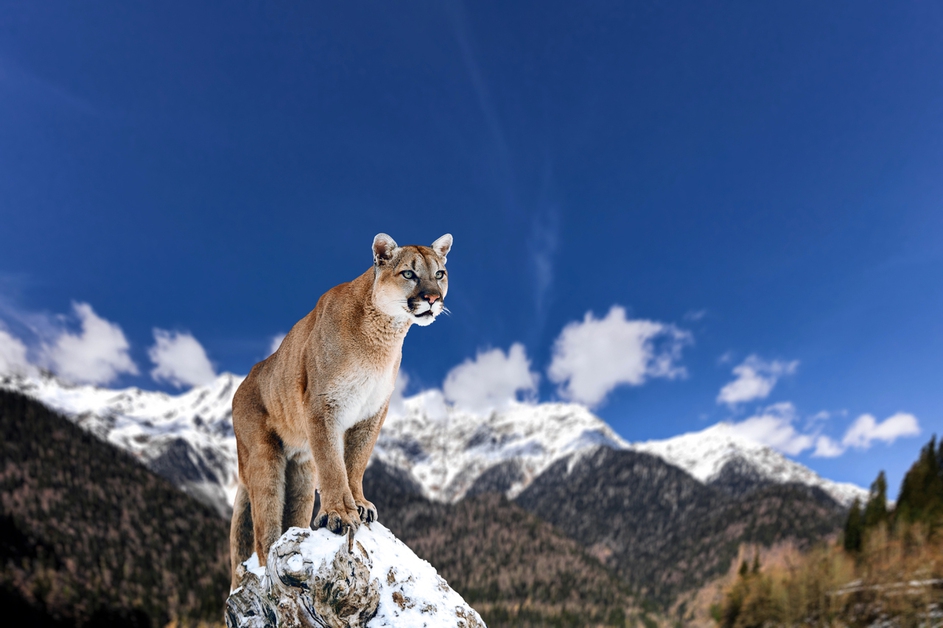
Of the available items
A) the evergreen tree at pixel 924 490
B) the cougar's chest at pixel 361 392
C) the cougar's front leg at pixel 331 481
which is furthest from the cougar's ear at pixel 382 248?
the evergreen tree at pixel 924 490

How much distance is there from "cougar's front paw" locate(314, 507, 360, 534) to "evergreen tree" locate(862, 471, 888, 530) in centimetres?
10521

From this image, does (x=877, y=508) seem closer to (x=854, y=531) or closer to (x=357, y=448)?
(x=854, y=531)

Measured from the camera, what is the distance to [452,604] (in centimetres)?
823

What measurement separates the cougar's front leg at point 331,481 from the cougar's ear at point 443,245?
2703 millimetres

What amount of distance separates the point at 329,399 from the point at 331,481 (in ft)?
3.56

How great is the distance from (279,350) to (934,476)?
362 ft

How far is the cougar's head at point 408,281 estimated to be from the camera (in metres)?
6.76

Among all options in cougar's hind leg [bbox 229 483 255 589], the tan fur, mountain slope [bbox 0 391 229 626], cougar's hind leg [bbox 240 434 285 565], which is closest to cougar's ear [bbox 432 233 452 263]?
the tan fur

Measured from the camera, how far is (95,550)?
16850 cm

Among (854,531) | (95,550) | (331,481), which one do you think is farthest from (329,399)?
(95,550)

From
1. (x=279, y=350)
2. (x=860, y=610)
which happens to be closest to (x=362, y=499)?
(x=279, y=350)

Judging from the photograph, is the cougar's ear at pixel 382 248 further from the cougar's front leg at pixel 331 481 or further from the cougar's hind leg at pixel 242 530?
the cougar's hind leg at pixel 242 530

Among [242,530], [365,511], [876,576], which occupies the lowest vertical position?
[242,530]

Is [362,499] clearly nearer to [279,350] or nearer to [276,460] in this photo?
[276,460]
